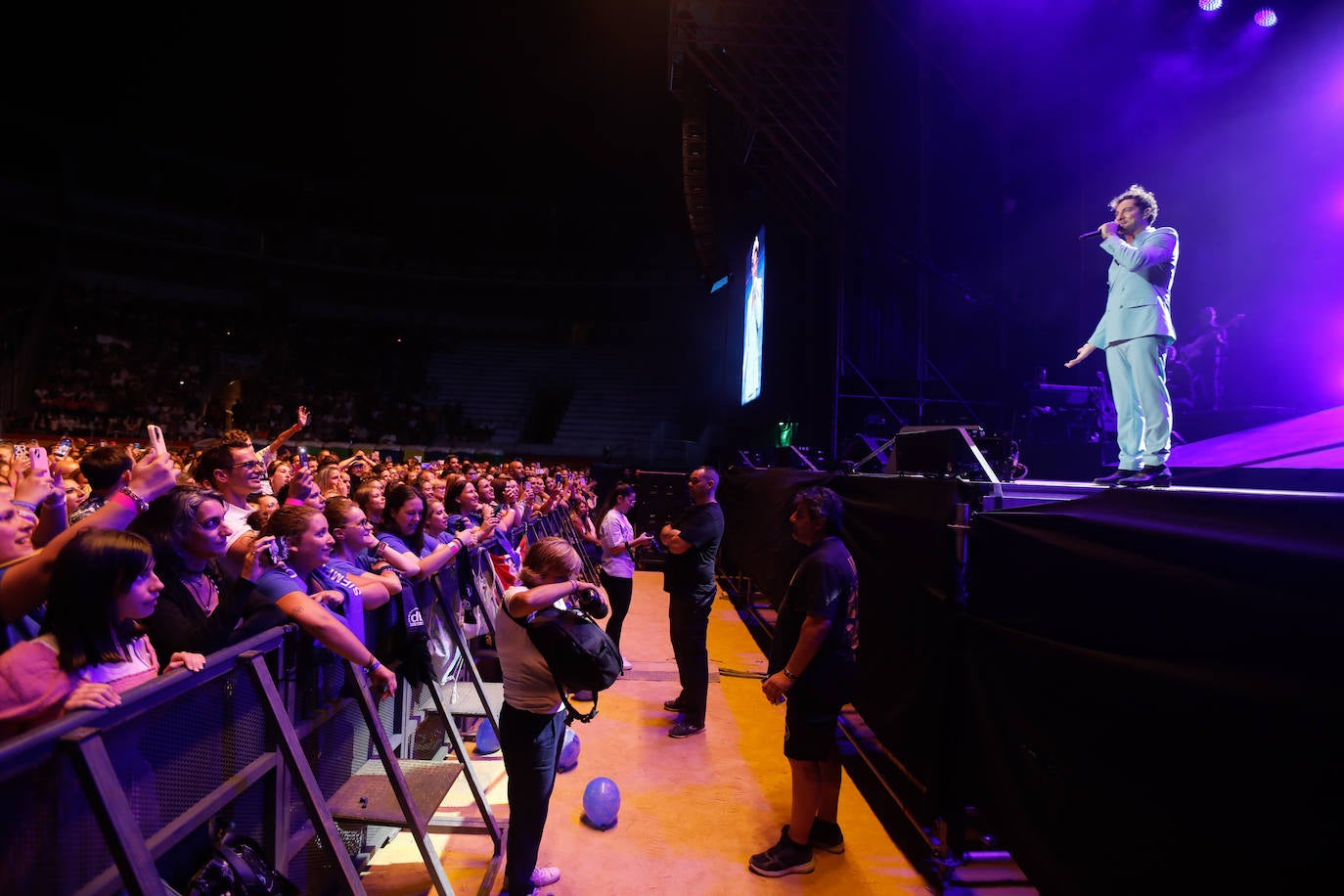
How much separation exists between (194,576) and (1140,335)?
17.4 ft

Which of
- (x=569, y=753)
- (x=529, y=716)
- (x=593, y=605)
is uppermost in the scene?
(x=593, y=605)

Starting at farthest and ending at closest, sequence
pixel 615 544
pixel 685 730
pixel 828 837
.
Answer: pixel 615 544 → pixel 685 730 → pixel 828 837

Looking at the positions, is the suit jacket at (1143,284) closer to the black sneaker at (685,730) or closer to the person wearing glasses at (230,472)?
the black sneaker at (685,730)

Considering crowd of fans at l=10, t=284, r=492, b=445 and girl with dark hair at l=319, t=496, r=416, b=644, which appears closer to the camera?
girl with dark hair at l=319, t=496, r=416, b=644

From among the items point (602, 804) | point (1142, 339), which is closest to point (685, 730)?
point (602, 804)

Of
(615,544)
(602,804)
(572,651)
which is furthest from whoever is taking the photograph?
(615,544)

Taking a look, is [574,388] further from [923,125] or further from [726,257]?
[923,125]

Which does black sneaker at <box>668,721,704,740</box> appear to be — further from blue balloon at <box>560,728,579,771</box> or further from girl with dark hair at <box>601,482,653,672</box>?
girl with dark hair at <box>601,482,653,672</box>

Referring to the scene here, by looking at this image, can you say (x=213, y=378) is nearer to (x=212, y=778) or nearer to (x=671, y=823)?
(x=671, y=823)

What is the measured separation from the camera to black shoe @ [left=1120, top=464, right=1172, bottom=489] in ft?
12.7

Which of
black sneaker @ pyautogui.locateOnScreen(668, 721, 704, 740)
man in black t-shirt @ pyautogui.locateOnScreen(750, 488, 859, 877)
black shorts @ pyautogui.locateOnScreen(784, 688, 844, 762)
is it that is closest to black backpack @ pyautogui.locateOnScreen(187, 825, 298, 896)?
man in black t-shirt @ pyautogui.locateOnScreen(750, 488, 859, 877)

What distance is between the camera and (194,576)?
257cm

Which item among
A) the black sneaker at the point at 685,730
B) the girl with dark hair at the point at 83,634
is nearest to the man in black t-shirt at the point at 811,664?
the black sneaker at the point at 685,730

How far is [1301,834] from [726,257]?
16117 millimetres
